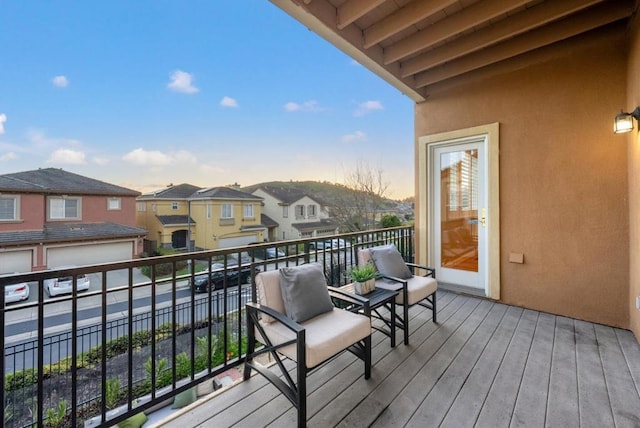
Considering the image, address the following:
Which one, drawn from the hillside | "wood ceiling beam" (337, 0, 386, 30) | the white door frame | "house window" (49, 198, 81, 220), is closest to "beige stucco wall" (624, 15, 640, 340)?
the white door frame

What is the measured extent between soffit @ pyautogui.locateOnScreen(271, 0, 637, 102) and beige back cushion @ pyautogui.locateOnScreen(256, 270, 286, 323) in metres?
2.15

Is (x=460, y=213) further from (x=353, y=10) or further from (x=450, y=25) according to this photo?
(x=353, y=10)

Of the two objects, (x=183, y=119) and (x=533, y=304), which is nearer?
(x=533, y=304)

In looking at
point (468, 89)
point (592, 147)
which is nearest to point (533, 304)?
point (592, 147)

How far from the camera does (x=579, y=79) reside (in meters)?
2.84

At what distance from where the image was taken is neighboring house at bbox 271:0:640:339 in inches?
97.0

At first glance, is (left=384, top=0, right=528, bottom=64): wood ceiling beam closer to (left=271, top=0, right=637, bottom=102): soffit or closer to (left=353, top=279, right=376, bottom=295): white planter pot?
(left=271, top=0, right=637, bottom=102): soffit

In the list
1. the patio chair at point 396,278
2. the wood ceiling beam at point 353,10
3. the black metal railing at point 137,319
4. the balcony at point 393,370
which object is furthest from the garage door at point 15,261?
the wood ceiling beam at point 353,10

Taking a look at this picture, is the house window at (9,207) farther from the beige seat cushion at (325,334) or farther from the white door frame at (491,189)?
the white door frame at (491,189)

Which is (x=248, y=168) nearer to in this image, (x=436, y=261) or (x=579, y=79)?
(x=436, y=261)

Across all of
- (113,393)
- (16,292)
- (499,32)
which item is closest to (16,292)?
(16,292)

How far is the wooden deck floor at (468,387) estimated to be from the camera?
1.54m

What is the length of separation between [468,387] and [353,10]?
3048mm

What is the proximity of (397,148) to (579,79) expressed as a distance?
8.83 m
